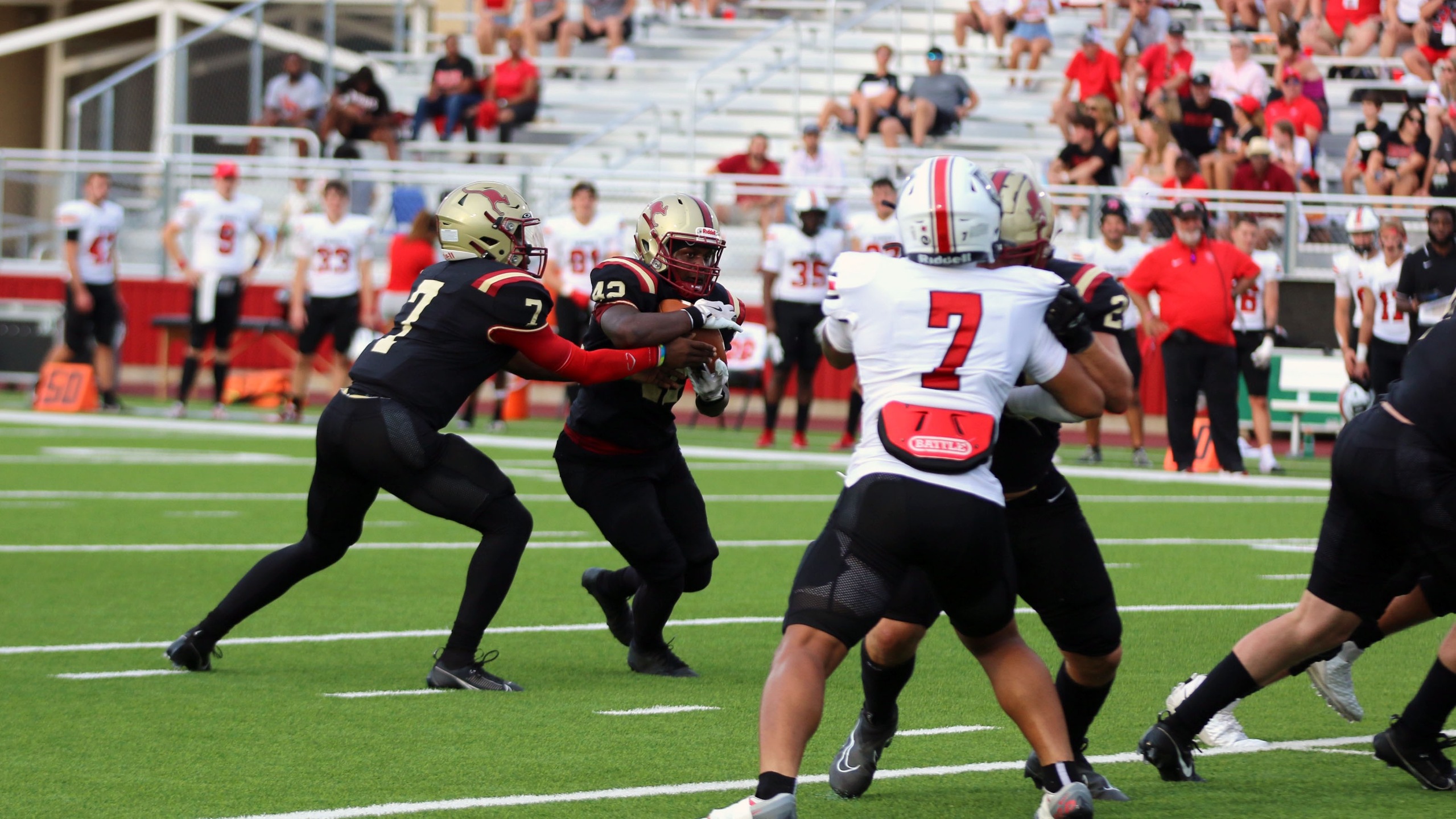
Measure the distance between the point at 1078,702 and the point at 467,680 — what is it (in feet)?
6.84

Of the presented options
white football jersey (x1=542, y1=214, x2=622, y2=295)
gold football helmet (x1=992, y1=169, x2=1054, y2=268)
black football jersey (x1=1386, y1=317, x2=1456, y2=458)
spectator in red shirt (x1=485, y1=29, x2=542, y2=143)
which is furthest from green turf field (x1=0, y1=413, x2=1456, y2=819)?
spectator in red shirt (x1=485, y1=29, x2=542, y2=143)

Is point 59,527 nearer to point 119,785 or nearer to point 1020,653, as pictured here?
point 119,785

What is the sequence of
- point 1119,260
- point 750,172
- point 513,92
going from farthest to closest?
point 513,92
point 750,172
point 1119,260

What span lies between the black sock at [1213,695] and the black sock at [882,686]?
72 cm

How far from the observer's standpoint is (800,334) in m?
15.0

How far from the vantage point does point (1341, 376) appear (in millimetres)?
15062

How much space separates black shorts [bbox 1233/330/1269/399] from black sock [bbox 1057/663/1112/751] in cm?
948

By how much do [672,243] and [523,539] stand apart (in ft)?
3.47

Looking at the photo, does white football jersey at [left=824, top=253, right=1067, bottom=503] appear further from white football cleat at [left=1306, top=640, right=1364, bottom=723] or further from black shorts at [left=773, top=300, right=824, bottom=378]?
black shorts at [left=773, top=300, right=824, bottom=378]

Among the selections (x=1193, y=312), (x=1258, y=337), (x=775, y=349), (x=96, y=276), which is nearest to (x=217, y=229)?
(x=96, y=276)

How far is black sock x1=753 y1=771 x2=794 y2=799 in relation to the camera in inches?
148

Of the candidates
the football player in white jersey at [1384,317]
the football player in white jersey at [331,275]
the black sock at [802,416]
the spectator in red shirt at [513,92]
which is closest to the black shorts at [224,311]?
the football player in white jersey at [331,275]

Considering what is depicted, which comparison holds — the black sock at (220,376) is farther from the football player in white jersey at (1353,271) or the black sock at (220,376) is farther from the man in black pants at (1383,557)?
the man in black pants at (1383,557)

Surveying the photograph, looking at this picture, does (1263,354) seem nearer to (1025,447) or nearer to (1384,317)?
(1384,317)
